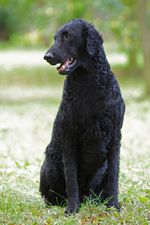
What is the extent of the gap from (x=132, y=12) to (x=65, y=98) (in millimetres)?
19248

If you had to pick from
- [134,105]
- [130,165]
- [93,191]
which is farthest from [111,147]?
[134,105]

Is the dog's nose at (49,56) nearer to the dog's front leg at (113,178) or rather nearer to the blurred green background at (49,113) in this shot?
the dog's front leg at (113,178)

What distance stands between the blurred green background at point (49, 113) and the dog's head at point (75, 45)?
1.29 metres

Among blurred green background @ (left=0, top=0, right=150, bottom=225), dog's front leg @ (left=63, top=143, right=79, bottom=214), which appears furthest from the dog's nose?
blurred green background @ (left=0, top=0, right=150, bottom=225)

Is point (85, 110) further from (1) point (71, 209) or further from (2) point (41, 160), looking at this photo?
(2) point (41, 160)

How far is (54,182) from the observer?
5.84 meters

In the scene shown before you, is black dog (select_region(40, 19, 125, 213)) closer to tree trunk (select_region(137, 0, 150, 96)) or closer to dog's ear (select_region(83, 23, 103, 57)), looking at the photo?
dog's ear (select_region(83, 23, 103, 57))

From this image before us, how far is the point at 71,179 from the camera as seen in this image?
18.0 feet

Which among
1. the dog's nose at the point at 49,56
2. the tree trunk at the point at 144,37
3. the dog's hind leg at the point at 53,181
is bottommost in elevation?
the dog's hind leg at the point at 53,181

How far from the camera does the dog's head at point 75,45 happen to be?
5180mm

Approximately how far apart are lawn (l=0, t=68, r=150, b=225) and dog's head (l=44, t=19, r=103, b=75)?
1265mm

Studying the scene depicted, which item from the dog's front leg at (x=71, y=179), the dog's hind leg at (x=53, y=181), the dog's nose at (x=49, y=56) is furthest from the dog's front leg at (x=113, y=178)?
the dog's nose at (x=49, y=56)

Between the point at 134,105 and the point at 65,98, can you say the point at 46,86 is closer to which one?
the point at 134,105

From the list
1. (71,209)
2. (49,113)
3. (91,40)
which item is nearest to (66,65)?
(91,40)
